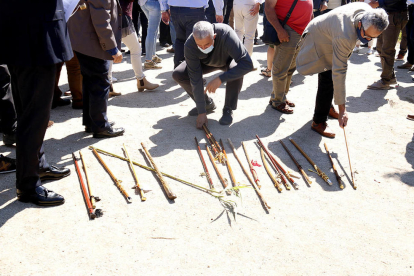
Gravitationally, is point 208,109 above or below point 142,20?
below

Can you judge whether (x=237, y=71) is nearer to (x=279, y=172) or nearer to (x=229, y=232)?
(x=279, y=172)

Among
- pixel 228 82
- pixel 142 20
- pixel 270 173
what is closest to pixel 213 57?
pixel 228 82

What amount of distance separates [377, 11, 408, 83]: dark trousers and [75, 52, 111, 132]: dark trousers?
173 inches

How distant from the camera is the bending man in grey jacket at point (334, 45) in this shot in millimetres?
3701

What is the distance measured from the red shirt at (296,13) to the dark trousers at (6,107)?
3357 mm

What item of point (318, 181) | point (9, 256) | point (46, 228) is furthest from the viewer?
point (318, 181)

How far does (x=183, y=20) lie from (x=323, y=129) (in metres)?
2.62

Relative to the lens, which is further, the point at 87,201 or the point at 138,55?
the point at 138,55

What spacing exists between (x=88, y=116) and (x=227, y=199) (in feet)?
6.59

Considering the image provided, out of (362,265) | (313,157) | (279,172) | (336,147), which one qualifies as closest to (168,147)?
(279,172)

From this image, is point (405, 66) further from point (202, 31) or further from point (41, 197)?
point (41, 197)

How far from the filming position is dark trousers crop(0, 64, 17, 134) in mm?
4012

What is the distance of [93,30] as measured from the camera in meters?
4.12

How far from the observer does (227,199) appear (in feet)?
11.0
